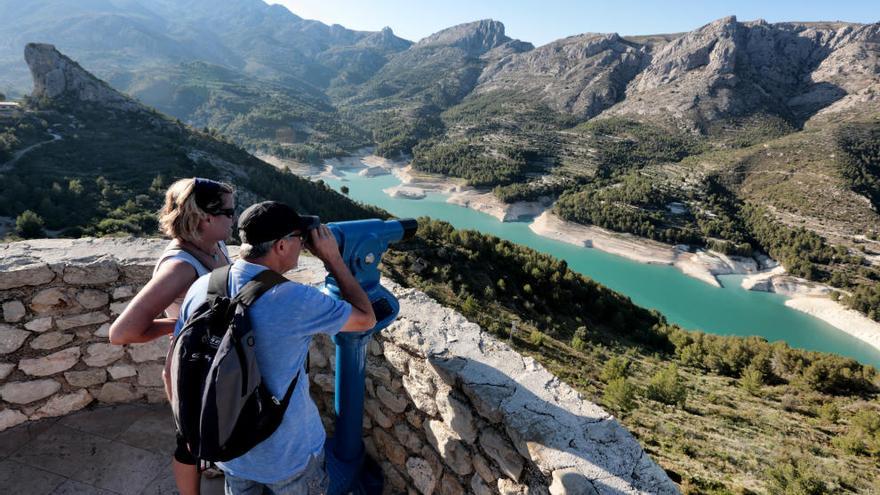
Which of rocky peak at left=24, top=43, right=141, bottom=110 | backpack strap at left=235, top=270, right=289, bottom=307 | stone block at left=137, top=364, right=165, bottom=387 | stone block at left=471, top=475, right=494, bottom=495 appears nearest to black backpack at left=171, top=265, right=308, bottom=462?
backpack strap at left=235, top=270, right=289, bottom=307

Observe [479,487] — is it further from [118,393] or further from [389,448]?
[118,393]

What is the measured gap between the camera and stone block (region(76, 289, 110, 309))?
2.93 meters

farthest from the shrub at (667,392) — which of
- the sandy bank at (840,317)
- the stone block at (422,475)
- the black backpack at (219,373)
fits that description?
the sandy bank at (840,317)

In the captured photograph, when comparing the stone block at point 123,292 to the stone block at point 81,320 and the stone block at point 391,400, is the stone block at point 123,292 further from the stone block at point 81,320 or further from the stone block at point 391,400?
the stone block at point 391,400

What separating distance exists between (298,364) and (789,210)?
2362 inches

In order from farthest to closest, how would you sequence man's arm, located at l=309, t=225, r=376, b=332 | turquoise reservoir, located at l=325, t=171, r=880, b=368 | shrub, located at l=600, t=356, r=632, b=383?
turquoise reservoir, located at l=325, t=171, r=880, b=368
shrub, located at l=600, t=356, r=632, b=383
man's arm, located at l=309, t=225, r=376, b=332

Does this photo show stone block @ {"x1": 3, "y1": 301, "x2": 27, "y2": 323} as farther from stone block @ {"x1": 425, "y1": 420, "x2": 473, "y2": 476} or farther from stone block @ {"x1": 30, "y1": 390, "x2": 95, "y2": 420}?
stone block @ {"x1": 425, "y1": 420, "x2": 473, "y2": 476}

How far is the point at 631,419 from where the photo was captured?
21.9 ft

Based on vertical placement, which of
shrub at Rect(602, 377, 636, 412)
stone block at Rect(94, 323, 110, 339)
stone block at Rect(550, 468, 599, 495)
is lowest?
shrub at Rect(602, 377, 636, 412)

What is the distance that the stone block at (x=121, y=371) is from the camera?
3191 millimetres

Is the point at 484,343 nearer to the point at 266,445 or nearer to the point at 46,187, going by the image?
the point at 266,445

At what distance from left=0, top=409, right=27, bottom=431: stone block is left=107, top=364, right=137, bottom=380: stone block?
1.85 feet

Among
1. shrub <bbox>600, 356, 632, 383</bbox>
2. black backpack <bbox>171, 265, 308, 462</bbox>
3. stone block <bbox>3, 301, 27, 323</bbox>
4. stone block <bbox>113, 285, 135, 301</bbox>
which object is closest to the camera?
black backpack <bbox>171, 265, 308, 462</bbox>

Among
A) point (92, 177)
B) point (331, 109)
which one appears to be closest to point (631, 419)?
point (92, 177)
